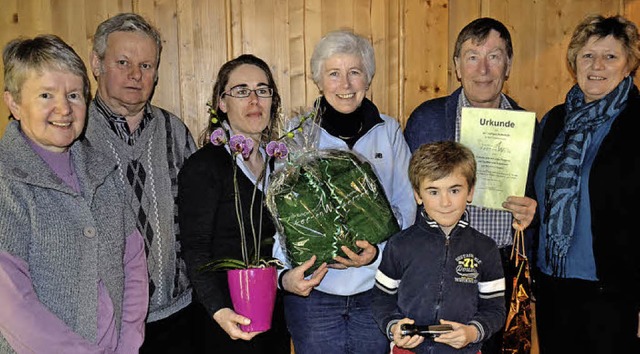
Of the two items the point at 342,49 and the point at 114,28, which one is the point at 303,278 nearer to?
the point at 342,49

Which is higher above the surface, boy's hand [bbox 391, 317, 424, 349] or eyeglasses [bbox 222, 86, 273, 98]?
eyeglasses [bbox 222, 86, 273, 98]

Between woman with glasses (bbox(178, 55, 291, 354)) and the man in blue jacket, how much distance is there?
0.75 m

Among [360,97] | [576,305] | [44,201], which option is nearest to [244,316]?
[44,201]

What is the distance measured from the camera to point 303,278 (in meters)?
1.85

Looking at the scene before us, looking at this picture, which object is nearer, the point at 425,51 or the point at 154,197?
the point at 154,197

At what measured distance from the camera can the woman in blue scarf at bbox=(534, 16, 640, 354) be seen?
2.04 metres

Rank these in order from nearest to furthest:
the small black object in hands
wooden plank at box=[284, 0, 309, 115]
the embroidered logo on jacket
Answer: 1. the small black object in hands
2. the embroidered logo on jacket
3. wooden plank at box=[284, 0, 309, 115]

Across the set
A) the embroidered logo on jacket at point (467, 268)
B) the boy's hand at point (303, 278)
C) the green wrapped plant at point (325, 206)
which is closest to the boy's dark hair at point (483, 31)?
the green wrapped plant at point (325, 206)

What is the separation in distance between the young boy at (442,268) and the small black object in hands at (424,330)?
0.03 meters

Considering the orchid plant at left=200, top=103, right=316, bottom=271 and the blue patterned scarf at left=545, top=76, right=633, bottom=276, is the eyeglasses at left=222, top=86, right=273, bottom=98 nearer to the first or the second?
the orchid plant at left=200, top=103, right=316, bottom=271

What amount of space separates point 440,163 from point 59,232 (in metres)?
1.18

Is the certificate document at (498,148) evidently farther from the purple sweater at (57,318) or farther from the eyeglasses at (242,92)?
the purple sweater at (57,318)

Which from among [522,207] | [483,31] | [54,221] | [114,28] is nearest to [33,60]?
[54,221]

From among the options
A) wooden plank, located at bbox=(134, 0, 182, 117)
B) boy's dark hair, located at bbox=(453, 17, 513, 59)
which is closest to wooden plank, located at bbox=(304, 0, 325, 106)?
wooden plank, located at bbox=(134, 0, 182, 117)
